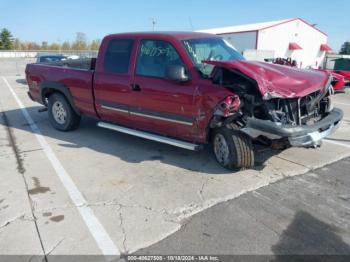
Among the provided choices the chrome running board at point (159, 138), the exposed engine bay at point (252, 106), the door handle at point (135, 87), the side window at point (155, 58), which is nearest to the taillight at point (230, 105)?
the exposed engine bay at point (252, 106)

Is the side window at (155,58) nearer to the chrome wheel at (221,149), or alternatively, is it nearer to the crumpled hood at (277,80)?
the crumpled hood at (277,80)

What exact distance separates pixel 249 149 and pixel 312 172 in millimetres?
1074

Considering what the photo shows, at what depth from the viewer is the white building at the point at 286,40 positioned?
3522 centimetres

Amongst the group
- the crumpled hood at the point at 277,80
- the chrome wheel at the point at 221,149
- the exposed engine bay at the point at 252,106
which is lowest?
the chrome wheel at the point at 221,149

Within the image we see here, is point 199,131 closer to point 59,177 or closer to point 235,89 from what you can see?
point 235,89

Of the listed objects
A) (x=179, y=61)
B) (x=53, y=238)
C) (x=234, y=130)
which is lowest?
(x=53, y=238)

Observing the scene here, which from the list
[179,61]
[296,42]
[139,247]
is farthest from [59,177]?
[296,42]

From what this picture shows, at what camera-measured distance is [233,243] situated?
302 cm

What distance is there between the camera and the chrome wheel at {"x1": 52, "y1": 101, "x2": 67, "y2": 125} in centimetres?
679

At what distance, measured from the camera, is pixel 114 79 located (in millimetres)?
5434

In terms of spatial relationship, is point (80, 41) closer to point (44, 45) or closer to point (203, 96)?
point (44, 45)

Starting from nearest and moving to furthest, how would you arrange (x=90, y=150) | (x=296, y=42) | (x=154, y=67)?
(x=154, y=67) < (x=90, y=150) < (x=296, y=42)

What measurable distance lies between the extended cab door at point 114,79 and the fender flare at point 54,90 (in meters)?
0.79

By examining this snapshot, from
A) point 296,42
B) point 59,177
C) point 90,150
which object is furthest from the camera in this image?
point 296,42
